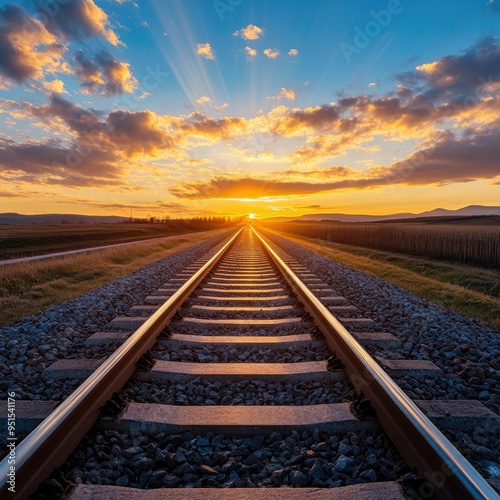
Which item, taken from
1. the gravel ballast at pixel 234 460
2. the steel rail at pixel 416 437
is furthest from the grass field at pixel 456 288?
the gravel ballast at pixel 234 460

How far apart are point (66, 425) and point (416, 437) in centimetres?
206

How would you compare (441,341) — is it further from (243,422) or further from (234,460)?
(234,460)

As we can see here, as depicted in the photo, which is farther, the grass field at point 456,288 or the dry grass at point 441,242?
the dry grass at point 441,242

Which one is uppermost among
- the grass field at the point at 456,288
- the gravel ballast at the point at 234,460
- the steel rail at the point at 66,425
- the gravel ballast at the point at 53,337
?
the steel rail at the point at 66,425

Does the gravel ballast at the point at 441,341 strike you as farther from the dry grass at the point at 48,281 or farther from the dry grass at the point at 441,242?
the dry grass at the point at 441,242

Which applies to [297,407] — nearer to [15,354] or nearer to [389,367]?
[389,367]

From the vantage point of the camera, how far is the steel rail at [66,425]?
1878 millimetres

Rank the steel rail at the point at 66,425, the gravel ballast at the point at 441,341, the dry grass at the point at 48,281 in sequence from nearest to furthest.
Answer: the steel rail at the point at 66,425 → the gravel ballast at the point at 441,341 → the dry grass at the point at 48,281

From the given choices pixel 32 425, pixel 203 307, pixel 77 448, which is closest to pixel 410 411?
pixel 77 448

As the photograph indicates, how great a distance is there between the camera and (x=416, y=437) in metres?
2.17

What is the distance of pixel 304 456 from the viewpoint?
2.25 metres

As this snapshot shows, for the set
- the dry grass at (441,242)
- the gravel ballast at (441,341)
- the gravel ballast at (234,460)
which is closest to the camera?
the gravel ballast at (234,460)

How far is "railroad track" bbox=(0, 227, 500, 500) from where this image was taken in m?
1.95

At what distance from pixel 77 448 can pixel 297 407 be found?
1.45 m
